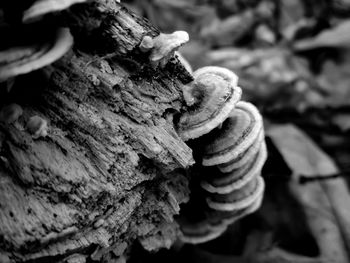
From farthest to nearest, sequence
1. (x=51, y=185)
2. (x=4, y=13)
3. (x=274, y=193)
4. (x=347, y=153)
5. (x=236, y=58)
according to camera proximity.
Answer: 1. (x=236, y=58)
2. (x=347, y=153)
3. (x=274, y=193)
4. (x=51, y=185)
5. (x=4, y=13)

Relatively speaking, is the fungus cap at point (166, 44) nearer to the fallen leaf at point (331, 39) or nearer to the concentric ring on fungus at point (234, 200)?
the concentric ring on fungus at point (234, 200)

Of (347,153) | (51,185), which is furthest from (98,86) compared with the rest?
(347,153)

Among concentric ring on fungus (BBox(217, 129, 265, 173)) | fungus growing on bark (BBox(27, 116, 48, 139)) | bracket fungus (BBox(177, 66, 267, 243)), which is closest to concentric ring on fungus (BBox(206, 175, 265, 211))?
bracket fungus (BBox(177, 66, 267, 243))

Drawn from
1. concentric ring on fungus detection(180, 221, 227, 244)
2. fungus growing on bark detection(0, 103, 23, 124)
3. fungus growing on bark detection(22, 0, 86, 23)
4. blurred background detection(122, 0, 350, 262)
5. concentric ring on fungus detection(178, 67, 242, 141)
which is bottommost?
blurred background detection(122, 0, 350, 262)

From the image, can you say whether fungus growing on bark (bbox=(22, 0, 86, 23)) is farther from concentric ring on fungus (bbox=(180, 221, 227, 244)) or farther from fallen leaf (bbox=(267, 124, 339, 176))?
fallen leaf (bbox=(267, 124, 339, 176))

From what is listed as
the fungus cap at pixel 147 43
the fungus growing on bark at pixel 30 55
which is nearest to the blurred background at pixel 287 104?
the fungus cap at pixel 147 43

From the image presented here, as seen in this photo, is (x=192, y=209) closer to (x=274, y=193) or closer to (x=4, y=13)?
(x=274, y=193)
